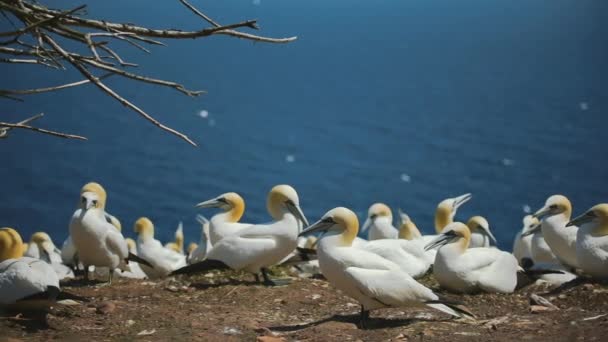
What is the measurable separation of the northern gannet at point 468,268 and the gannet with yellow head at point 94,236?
2.88 meters

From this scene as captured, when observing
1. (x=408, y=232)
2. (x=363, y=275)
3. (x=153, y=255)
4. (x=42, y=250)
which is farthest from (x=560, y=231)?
(x=42, y=250)

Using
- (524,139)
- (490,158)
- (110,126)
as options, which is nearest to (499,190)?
(490,158)

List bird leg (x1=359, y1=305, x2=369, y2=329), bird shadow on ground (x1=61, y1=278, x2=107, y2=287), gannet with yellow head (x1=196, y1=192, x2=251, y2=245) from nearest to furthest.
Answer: bird leg (x1=359, y1=305, x2=369, y2=329) < bird shadow on ground (x1=61, y1=278, x2=107, y2=287) < gannet with yellow head (x1=196, y1=192, x2=251, y2=245)

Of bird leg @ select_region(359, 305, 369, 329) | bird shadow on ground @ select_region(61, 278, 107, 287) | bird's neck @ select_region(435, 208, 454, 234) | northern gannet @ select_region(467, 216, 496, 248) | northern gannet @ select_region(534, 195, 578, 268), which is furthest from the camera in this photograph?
bird's neck @ select_region(435, 208, 454, 234)

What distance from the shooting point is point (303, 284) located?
766 cm

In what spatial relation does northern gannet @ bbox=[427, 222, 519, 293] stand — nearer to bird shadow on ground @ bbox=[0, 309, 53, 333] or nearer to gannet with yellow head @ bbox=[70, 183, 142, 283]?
gannet with yellow head @ bbox=[70, 183, 142, 283]

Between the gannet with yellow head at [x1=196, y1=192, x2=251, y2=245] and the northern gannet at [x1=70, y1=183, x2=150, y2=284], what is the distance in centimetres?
83

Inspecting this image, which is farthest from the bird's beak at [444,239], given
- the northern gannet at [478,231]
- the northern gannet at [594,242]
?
the northern gannet at [478,231]

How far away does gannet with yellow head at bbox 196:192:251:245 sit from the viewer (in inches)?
334

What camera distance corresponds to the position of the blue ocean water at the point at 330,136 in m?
28.0

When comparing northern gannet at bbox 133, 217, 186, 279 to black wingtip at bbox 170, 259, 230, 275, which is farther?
northern gannet at bbox 133, 217, 186, 279

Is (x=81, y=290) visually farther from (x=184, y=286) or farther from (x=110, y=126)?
(x=110, y=126)

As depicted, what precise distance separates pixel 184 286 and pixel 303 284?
1.01 metres

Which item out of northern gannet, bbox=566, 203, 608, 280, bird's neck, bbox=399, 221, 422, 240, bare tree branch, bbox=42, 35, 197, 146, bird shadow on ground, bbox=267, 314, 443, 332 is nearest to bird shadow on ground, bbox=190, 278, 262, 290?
bird shadow on ground, bbox=267, 314, 443, 332
